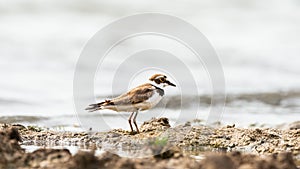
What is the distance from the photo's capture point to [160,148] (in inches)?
311

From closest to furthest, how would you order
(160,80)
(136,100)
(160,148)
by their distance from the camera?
(160,148) < (136,100) < (160,80)

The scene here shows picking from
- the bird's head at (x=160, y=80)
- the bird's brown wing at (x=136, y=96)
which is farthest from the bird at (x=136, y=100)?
the bird's head at (x=160, y=80)

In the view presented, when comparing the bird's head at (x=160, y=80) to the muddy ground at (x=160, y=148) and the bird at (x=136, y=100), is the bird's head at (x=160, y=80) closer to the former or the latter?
the bird at (x=136, y=100)

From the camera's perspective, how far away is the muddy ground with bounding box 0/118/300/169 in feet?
23.3

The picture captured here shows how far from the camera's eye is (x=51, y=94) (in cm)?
1838

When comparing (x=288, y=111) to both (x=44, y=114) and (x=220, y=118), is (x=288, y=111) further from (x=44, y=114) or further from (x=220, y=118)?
(x=44, y=114)

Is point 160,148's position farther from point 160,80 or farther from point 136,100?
point 160,80

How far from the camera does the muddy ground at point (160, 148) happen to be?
7094mm

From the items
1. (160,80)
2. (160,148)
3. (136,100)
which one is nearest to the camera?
(160,148)

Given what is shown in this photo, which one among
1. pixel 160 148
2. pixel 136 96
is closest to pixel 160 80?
pixel 136 96

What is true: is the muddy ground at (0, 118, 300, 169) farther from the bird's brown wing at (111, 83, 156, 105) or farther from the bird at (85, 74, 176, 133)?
the bird's brown wing at (111, 83, 156, 105)

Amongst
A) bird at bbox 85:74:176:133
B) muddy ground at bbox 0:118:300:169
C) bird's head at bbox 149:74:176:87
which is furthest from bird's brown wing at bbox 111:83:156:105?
muddy ground at bbox 0:118:300:169

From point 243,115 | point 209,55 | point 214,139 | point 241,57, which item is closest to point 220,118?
point 243,115

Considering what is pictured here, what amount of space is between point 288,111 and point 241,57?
758 centimetres
